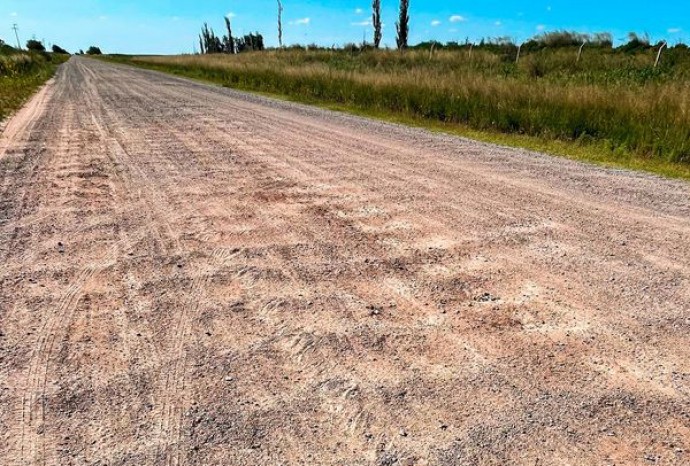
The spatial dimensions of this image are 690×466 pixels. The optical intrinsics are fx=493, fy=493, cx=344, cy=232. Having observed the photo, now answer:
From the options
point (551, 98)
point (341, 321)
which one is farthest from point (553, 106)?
point (341, 321)

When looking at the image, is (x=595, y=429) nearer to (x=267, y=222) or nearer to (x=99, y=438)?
(x=99, y=438)

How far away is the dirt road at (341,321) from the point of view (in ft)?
6.54

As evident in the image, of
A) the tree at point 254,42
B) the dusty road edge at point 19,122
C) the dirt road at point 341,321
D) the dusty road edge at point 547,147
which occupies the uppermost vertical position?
the tree at point 254,42

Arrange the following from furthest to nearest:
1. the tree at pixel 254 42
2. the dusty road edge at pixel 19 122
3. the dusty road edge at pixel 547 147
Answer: the tree at pixel 254 42 → the dusty road edge at pixel 19 122 → the dusty road edge at pixel 547 147

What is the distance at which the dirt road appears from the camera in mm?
1992

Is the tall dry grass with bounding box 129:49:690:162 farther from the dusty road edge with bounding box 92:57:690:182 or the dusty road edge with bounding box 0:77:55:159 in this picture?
the dusty road edge with bounding box 0:77:55:159

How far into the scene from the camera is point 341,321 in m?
2.83

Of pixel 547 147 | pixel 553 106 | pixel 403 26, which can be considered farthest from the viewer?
pixel 403 26

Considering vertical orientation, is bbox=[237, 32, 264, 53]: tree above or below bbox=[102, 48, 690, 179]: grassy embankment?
above

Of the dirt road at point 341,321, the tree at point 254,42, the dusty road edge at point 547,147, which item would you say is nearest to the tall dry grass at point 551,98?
the dusty road edge at point 547,147

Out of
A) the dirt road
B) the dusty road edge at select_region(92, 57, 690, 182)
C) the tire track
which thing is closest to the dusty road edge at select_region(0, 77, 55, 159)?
the dirt road

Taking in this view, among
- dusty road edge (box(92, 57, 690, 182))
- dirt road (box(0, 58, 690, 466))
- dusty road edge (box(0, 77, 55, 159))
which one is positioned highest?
dusty road edge (box(0, 77, 55, 159))

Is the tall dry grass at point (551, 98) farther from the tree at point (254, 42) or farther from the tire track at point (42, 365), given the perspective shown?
the tree at point (254, 42)

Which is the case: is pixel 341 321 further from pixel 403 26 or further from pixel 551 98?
pixel 403 26
